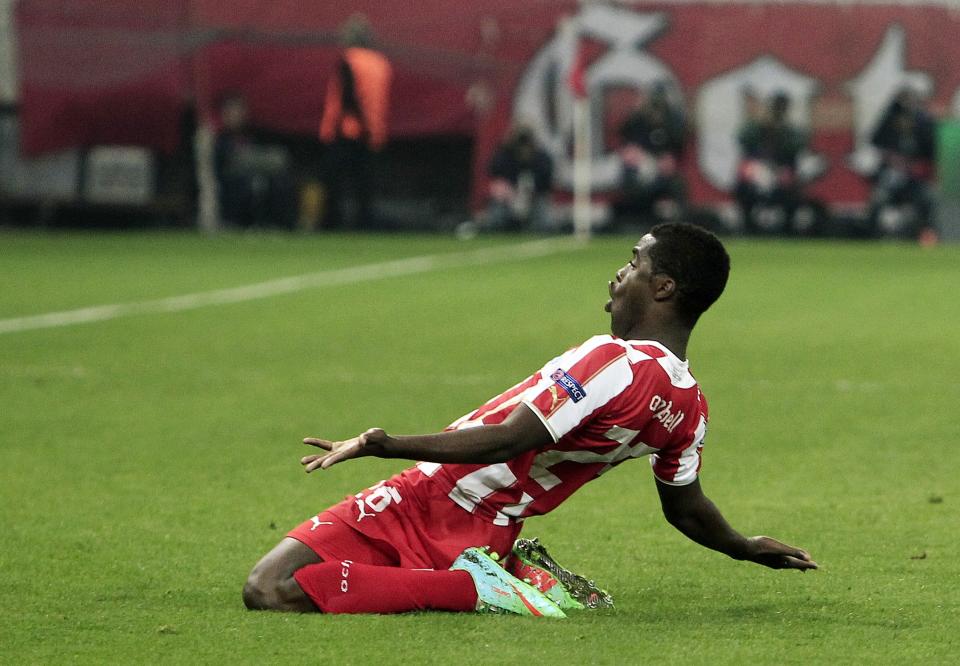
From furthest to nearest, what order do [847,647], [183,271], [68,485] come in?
[183,271] < [68,485] < [847,647]

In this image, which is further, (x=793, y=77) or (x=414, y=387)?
(x=793, y=77)

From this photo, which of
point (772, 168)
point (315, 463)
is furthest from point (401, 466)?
point (772, 168)

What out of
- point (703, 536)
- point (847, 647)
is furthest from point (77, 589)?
point (847, 647)

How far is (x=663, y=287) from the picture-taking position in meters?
4.88

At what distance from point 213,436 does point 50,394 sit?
6.22 ft

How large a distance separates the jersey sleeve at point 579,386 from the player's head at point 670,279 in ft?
0.44

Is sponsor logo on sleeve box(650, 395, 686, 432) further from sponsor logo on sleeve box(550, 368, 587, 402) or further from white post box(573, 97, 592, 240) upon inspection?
white post box(573, 97, 592, 240)

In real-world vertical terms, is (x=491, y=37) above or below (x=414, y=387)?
above

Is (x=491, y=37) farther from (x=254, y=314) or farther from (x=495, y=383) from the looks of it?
(x=495, y=383)

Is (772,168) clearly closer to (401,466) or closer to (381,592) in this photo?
(401,466)

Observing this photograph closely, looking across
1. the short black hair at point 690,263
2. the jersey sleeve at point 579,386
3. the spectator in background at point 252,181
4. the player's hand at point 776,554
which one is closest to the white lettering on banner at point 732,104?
the spectator in background at point 252,181

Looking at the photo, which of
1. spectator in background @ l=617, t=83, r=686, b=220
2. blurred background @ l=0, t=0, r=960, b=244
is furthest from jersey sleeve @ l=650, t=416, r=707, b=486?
spectator in background @ l=617, t=83, r=686, b=220

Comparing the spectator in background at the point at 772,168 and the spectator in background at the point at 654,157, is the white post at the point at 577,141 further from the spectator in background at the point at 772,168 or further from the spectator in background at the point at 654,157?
the spectator in background at the point at 772,168

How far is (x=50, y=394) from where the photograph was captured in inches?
397
